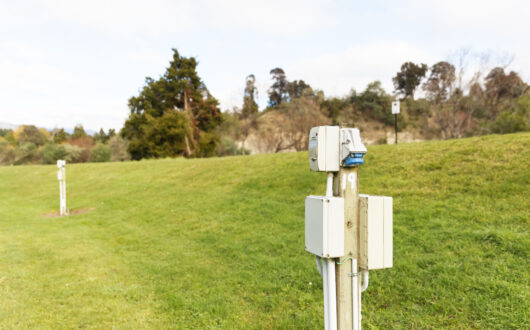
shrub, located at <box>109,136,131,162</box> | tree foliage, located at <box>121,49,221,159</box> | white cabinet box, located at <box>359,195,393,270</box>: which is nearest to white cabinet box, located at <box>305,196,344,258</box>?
white cabinet box, located at <box>359,195,393,270</box>

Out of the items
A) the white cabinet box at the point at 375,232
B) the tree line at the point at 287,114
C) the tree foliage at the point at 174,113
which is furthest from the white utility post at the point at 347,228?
the tree foliage at the point at 174,113

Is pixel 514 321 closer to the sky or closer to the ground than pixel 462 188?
closer to the ground

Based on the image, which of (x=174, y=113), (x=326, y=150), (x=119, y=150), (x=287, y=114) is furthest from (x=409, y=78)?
(x=326, y=150)

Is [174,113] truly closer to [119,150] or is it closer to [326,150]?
[119,150]

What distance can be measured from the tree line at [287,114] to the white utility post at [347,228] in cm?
2001

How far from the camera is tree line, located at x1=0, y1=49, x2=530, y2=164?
2069 cm

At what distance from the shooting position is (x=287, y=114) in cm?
2825

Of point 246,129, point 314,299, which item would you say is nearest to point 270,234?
point 314,299

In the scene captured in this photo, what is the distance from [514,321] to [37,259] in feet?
22.0

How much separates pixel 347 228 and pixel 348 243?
83 millimetres

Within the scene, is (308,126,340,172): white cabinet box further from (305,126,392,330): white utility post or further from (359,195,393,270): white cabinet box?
(359,195,393,270): white cabinet box

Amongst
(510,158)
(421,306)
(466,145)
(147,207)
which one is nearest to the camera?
(421,306)

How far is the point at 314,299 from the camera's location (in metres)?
3.46

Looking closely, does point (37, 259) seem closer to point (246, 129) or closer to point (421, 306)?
point (421, 306)
